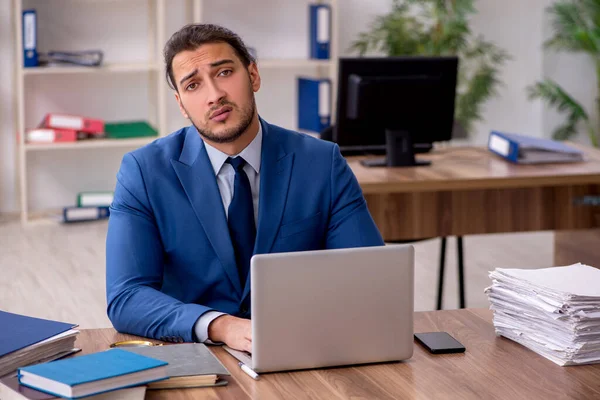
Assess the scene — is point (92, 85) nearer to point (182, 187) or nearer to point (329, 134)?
point (329, 134)

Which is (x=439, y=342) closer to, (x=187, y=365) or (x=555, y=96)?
(x=187, y=365)

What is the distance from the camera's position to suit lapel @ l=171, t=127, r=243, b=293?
80.7 inches

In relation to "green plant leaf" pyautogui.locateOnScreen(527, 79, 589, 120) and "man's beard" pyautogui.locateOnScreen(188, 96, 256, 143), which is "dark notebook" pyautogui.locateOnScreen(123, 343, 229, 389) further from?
"green plant leaf" pyautogui.locateOnScreen(527, 79, 589, 120)

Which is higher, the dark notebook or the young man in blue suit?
the young man in blue suit

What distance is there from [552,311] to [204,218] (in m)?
0.78

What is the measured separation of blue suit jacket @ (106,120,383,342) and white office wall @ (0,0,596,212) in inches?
155

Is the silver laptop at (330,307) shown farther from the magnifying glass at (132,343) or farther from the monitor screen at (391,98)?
the monitor screen at (391,98)

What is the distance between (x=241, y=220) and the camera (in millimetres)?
2094

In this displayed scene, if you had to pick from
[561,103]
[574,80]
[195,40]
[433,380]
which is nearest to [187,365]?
[433,380]

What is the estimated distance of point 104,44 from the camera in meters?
5.94

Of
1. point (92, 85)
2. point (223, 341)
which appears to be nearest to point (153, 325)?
point (223, 341)

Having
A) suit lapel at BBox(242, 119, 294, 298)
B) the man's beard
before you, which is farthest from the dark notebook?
the man's beard

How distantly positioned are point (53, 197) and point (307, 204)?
4198 mm

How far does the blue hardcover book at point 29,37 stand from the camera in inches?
Result: 212
